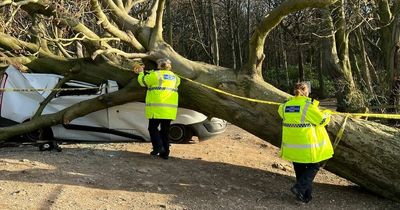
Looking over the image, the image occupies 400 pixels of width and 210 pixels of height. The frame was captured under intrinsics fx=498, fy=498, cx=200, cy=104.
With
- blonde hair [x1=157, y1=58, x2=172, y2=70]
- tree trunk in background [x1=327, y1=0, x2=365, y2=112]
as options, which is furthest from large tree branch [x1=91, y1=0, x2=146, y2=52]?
tree trunk in background [x1=327, y1=0, x2=365, y2=112]

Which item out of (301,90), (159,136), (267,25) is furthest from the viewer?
(159,136)

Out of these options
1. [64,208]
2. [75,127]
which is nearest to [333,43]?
[75,127]

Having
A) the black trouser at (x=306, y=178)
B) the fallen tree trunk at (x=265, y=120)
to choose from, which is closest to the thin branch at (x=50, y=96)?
the fallen tree trunk at (x=265, y=120)

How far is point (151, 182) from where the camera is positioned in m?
7.27

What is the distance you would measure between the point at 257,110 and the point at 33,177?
12.2 feet

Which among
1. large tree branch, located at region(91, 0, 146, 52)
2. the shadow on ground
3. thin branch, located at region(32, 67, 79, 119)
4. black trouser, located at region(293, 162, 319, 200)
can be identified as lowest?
the shadow on ground

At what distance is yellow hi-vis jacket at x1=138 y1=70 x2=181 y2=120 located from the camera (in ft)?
28.3

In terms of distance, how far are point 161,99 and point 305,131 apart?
2.85 meters

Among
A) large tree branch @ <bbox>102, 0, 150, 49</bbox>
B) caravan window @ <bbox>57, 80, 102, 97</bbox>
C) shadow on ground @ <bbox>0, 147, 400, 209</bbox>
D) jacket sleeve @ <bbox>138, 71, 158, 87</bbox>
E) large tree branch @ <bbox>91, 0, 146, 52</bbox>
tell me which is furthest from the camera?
caravan window @ <bbox>57, 80, 102, 97</bbox>

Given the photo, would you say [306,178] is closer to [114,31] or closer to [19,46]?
[114,31]

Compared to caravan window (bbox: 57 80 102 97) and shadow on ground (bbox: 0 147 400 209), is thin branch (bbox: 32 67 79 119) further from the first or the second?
shadow on ground (bbox: 0 147 400 209)

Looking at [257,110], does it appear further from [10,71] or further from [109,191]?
[10,71]

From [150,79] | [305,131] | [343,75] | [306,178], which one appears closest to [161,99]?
[150,79]

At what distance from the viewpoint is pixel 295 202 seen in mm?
7070
